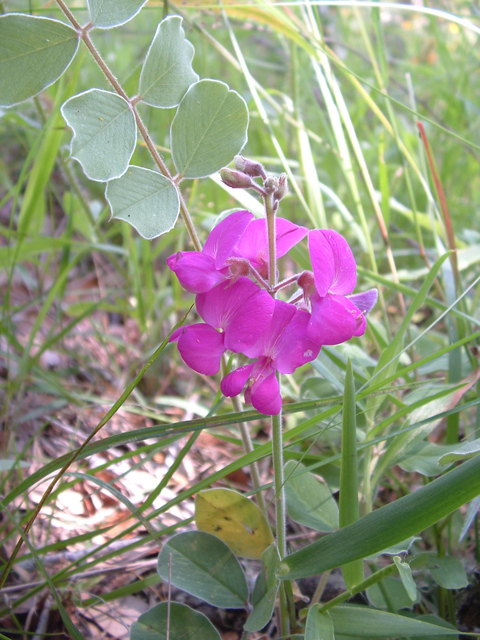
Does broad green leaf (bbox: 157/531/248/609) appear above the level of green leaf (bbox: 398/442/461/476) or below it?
below

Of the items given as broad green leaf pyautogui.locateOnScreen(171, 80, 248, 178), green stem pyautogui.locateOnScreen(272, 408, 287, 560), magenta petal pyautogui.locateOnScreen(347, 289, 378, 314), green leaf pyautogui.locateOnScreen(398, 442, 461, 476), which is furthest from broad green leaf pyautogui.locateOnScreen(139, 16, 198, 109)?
green leaf pyautogui.locateOnScreen(398, 442, 461, 476)

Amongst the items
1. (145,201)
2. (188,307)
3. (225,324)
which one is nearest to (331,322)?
(225,324)

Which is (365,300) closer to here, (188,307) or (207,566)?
(207,566)

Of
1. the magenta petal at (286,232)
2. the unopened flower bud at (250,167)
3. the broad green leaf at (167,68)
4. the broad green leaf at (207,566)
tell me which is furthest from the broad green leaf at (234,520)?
the broad green leaf at (167,68)

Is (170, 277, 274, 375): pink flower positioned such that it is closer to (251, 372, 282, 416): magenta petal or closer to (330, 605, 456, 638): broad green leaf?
(251, 372, 282, 416): magenta petal

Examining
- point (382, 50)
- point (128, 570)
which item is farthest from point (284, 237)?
point (382, 50)

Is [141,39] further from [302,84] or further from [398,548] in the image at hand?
[398,548]
